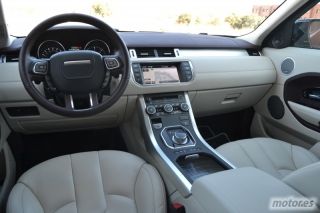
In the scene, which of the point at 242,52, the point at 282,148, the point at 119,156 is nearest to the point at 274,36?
the point at 242,52

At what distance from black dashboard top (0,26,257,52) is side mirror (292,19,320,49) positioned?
0.27 m

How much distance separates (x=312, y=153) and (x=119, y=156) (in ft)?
3.19

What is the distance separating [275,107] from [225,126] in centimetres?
41

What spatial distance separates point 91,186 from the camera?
1.33 metres

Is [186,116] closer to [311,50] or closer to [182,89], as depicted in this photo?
[182,89]

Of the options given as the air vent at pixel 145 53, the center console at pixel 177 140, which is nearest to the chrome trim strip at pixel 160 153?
the center console at pixel 177 140

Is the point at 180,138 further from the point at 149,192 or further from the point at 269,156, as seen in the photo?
the point at 269,156

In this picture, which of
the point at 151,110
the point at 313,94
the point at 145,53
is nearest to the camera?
the point at 151,110

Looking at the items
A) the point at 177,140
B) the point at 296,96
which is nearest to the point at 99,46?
the point at 177,140

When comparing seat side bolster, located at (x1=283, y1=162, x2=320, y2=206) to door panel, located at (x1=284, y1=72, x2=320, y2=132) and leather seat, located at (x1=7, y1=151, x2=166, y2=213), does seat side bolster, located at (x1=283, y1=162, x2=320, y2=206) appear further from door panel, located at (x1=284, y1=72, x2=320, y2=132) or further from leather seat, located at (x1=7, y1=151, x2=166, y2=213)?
door panel, located at (x1=284, y1=72, x2=320, y2=132)

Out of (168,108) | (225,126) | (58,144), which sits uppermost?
(168,108)

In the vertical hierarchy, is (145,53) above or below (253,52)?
above

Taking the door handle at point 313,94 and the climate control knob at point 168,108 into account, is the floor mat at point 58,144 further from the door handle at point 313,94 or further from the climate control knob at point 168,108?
the door handle at point 313,94

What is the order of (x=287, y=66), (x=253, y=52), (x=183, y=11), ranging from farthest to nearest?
(x=183, y=11), (x=253, y=52), (x=287, y=66)
